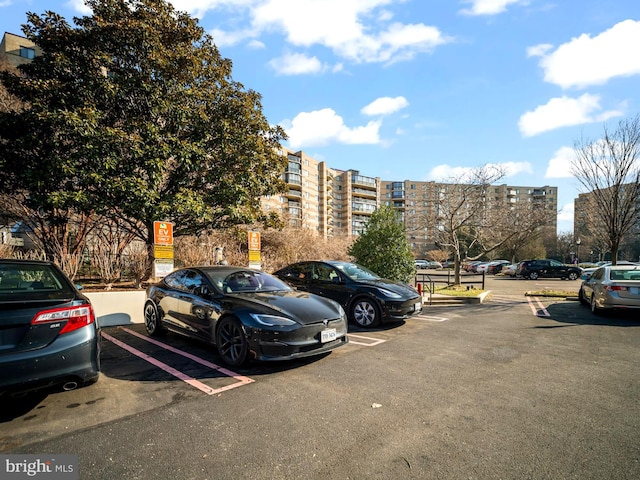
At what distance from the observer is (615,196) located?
39.5 ft

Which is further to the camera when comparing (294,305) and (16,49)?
(16,49)

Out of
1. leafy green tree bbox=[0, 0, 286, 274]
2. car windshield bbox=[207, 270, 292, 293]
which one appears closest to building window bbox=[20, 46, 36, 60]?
leafy green tree bbox=[0, 0, 286, 274]

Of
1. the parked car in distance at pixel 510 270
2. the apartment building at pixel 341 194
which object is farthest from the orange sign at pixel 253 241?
the apartment building at pixel 341 194

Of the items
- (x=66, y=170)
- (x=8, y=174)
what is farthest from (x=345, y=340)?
(x=8, y=174)

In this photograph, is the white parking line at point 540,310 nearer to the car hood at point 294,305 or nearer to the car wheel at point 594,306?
the car wheel at point 594,306

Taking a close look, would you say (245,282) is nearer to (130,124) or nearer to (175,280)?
(175,280)

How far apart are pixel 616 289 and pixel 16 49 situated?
2003 inches

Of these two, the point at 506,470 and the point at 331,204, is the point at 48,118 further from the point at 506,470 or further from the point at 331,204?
the point at 331,204

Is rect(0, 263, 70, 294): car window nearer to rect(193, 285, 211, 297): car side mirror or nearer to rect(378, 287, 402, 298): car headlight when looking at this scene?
rect(193, 285, 211, 297): car side mirror

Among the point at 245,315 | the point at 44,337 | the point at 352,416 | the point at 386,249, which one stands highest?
the point at 386,249

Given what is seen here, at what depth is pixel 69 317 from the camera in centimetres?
329

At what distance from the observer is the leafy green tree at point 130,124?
332 inches

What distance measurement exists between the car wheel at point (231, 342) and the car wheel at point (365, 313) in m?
3.39

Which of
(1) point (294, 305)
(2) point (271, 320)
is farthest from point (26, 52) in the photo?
(2) point (271, 320)
